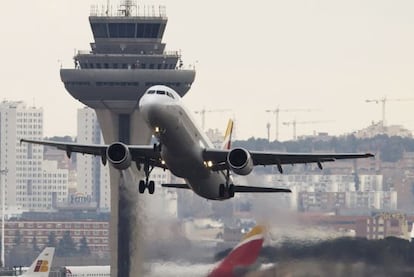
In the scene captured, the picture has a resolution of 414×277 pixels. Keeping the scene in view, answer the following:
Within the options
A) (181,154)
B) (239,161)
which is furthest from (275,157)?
(181,154)

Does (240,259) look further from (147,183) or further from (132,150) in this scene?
(132,150)

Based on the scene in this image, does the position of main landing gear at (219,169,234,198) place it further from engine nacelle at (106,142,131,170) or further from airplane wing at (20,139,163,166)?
engine nacelle at (106,142,131,170)

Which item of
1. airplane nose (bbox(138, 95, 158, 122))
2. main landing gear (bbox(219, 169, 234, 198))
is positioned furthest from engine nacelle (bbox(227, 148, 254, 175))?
main landing gear (bbox(219, 169, 234, 198))

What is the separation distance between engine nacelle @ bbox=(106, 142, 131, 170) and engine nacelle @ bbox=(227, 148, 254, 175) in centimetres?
518

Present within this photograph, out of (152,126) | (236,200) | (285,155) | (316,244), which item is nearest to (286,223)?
(316,244)

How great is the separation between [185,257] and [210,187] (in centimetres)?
1428

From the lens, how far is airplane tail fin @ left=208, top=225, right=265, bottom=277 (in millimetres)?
103938

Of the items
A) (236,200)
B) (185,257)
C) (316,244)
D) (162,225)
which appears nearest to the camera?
(316,244)

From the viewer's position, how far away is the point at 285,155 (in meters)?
103

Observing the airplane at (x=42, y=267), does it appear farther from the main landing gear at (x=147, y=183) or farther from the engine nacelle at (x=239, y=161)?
the engine nacelle at (x=239, y=161)

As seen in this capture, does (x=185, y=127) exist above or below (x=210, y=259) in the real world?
above

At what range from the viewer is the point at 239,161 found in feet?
322

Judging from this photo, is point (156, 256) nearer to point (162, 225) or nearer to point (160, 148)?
point (162, 225)

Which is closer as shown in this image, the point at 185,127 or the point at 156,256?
the point at 185,127
